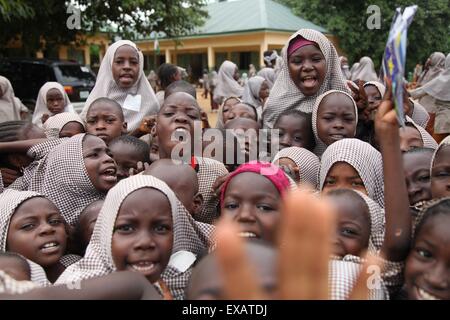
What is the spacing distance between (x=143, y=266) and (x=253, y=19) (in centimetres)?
2301

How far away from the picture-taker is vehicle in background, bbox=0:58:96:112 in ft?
33.8

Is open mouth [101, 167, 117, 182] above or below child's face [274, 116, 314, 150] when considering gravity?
below

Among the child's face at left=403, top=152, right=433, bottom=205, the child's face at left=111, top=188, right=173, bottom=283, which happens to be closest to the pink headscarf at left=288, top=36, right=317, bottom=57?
the child's face at left=403, top=152, right=433, bottom=205

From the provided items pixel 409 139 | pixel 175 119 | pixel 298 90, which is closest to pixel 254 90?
pixel 298 90

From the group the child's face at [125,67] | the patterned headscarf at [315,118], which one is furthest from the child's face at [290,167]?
the child's face at [125,67]

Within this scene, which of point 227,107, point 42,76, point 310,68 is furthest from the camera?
point 42,76

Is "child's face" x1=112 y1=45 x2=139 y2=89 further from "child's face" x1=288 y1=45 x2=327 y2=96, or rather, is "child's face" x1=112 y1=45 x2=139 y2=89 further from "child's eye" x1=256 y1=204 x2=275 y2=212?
"child's eye" x1=256 y1=204 x2=275 y2=212

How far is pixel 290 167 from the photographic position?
2.61m

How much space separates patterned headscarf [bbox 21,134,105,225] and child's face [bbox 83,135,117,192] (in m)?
0.03

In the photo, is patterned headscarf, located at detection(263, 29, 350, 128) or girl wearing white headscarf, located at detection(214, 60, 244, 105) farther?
girl wearing white headscarf, located at detection(214, 60, 244, 105)

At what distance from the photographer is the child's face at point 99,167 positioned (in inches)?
108

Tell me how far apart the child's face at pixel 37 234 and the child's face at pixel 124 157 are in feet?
2.66

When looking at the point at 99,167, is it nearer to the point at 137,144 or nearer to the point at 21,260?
the point at 137,144

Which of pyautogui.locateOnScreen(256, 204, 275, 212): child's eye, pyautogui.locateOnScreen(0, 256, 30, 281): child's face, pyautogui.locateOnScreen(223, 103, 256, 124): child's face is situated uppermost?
pyautogui.locateOnScreen(223, 103, 256, 124): child's face
